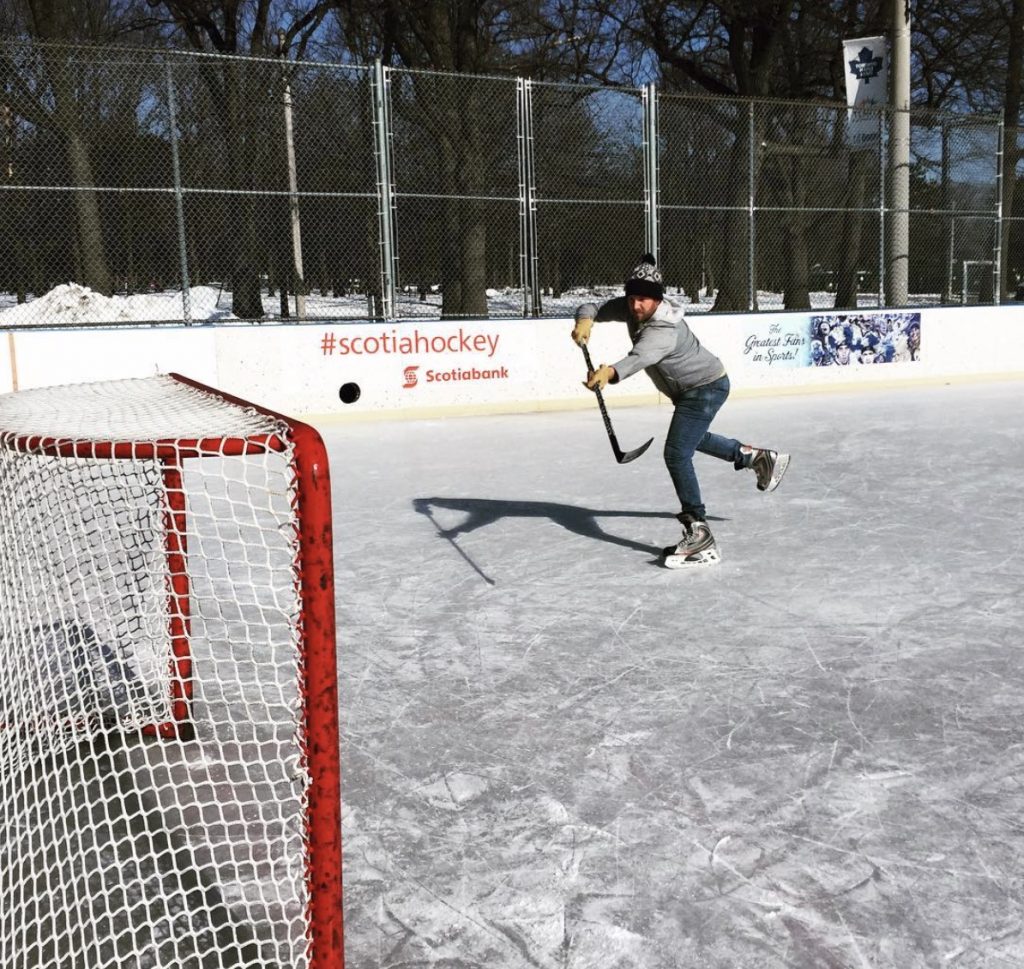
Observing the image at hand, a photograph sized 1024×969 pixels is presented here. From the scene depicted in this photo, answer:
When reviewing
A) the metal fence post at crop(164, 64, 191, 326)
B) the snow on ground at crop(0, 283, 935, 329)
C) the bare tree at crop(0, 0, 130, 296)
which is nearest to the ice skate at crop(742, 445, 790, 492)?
the snow on ground at crop(0, 283, 935, 329)

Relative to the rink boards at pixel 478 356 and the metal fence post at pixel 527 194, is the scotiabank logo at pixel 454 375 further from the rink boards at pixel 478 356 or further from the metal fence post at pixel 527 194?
the metal fence post at pixel 527 194

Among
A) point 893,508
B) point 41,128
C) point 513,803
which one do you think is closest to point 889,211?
point 893,508

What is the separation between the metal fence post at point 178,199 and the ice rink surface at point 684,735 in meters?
A: 4.42

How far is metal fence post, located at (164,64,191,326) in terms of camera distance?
32.1 ft

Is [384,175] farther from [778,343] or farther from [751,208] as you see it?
[778,343]

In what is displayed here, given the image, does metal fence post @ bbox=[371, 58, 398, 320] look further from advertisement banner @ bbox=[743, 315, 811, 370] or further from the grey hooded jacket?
the grey hooded jacket

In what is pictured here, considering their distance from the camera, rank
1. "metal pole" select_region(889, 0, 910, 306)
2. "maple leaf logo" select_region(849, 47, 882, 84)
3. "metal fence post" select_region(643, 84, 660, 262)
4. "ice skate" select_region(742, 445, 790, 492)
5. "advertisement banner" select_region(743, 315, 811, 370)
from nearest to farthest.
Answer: "ice skate" select_region(742, 445, 790, 492) → "metal fence post" select_region(643, 84, 660, 262) → "advertisement banner" select_region(743, 315, 811, 370) → "metal pole" select_region(889, 0, 910, 306) → "maple leaf logo" select_region(849, 47, 882, 84)

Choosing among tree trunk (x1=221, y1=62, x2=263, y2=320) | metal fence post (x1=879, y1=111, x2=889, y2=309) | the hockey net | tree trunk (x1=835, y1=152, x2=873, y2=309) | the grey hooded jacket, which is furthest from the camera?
tree trunk (x1=835, y1=152, x2=873, y2=309)

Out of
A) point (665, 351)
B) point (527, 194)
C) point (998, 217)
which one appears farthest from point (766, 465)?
point (998, 217)

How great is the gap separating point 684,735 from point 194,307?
9.82 metres

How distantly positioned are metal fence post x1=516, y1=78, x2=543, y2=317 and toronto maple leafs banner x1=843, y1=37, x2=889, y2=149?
15.7ft

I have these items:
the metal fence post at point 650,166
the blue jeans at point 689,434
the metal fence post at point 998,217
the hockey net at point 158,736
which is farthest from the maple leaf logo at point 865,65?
the hockey net at point 158,736

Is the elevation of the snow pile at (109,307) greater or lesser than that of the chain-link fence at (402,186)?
lesser

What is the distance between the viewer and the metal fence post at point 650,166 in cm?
1183
